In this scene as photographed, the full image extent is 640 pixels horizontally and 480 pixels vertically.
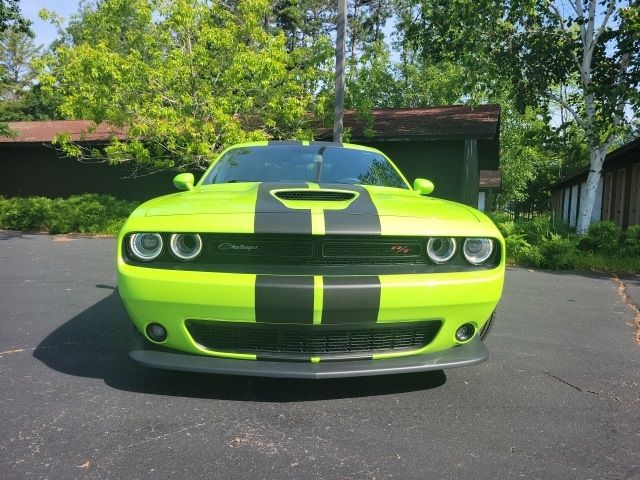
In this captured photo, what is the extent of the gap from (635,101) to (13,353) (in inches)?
390

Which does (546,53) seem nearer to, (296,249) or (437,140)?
(437,140)

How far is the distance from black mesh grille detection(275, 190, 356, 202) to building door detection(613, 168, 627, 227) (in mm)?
15264

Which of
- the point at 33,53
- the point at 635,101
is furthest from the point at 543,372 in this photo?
the point at 33,53

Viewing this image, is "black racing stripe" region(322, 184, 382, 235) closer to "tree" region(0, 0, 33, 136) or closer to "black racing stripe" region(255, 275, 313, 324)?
"black racing stripe" region(255, 275, 313, 324)

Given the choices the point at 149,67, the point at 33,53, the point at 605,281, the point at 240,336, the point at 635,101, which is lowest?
the point at 605,281

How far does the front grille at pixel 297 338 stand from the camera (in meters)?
2.42

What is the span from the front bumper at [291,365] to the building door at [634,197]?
44.8ft

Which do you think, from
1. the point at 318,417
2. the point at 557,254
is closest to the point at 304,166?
the point at 318,417

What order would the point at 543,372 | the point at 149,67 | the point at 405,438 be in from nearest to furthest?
1. the point at 405,438
2. the point at 543,372
3. the point at 149,67

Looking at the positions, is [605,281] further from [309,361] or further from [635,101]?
[309,361]

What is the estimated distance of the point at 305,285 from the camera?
7.54ft

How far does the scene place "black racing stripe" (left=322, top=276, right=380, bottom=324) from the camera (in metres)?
2.31

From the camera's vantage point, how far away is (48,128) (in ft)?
62.8

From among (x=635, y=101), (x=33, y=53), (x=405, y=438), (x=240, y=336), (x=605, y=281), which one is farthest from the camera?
(x=33, y=53)
